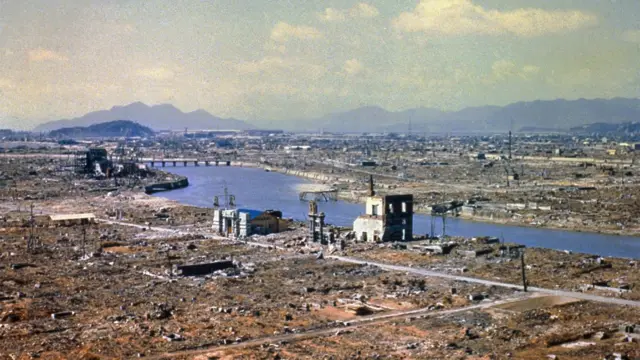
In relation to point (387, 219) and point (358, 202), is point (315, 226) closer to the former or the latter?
point (387, 219)

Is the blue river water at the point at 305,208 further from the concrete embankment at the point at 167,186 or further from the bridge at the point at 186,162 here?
the bridge at the point at 186,162

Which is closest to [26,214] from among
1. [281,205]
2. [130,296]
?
[281,205]

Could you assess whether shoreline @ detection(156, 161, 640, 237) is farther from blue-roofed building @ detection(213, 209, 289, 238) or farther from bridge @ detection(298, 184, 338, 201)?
blue-roofed building @ detection(213, 209, 289, 238)

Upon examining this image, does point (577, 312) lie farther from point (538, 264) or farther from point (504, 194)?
point (504, 194)

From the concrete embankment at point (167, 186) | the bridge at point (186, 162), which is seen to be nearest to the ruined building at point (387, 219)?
the concrete embankment at point (167, 186)

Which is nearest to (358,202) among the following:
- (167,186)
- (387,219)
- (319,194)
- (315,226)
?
(319,194)

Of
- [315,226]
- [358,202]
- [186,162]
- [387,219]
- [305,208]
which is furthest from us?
[186,162]

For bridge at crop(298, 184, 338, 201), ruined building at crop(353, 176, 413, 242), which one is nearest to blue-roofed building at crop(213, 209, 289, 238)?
ruined building at crop(353, 176, 413, 242)
